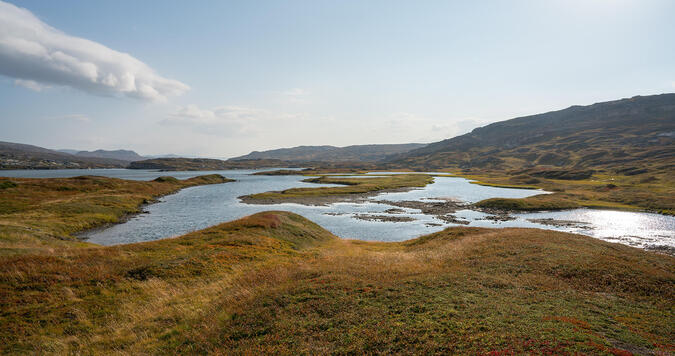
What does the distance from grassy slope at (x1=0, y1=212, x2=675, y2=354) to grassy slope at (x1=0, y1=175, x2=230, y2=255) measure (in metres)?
16.5

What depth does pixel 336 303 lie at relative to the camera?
54.3 feet

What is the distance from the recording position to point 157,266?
23.9 meters

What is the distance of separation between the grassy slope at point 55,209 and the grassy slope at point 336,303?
1648 centimetres

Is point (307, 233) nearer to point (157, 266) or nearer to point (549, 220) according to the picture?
point (157, 266)

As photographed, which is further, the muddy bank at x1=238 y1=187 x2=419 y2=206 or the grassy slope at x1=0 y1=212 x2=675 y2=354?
the muddy bank at x1=238 y1=187 x2=419 y2=206

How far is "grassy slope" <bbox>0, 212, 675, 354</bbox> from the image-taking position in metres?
12.5

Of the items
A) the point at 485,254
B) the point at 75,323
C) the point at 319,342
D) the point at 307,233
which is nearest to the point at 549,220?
the point at 485,254

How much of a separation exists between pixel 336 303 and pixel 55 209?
271 feet

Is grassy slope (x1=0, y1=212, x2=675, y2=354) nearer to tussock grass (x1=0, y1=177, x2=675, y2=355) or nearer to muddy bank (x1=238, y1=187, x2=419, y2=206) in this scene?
tussock grass (x1=0, y1=177, x2=675, y2=355)

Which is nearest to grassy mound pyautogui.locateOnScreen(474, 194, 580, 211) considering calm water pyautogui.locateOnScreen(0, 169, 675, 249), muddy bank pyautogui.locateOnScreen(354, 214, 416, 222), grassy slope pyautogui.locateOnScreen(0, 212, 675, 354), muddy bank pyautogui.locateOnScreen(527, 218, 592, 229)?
calm water pyautogui.locateOnScreen(0, 169, 675, 249)

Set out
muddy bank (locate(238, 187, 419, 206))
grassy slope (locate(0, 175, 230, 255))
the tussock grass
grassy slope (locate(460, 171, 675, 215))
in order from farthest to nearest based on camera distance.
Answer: muddy bank (locate(238, 187, 419, 206)), grassy slope (locate(460, 171, 675, 215)), grassy slope (locate(0, 175, 230, 255)), the tussock grass

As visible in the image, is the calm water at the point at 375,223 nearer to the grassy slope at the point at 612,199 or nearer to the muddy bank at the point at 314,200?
the grassy slope at the point at 612,199

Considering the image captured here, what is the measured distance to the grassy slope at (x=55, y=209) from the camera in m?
39.2

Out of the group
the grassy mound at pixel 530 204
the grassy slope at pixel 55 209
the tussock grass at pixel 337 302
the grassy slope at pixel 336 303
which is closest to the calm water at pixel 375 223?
the grassy mound at pixel 530 204
